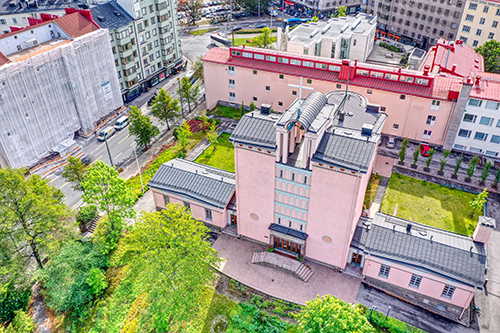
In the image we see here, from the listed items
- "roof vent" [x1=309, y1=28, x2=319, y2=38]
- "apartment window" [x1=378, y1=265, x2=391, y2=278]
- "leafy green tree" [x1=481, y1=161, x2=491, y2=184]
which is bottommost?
"apartment window" [x1=378, y1=265, x2=391, y2=278]

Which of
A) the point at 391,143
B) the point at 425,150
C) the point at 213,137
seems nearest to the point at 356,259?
the point at 391,143

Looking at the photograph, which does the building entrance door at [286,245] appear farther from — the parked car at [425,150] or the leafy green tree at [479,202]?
the parked car at [425,150]

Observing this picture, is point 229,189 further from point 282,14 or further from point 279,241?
point 282,14

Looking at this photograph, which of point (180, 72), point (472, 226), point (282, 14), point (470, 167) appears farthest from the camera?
point (282, 14)

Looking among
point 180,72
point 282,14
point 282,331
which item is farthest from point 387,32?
point 282,331

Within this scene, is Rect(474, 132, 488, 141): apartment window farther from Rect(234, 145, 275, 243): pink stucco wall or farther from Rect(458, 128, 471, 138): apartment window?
Rect(234, 145, 275, 243): pink stucco wall

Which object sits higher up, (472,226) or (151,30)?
(151,30)

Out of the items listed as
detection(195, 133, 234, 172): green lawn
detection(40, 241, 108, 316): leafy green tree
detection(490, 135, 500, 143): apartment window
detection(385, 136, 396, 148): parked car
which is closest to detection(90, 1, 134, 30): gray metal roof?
detection(195, 133, 234, 172): green lawn

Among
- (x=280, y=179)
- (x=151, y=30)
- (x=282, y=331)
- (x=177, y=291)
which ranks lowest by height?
(x=282, y=331)
